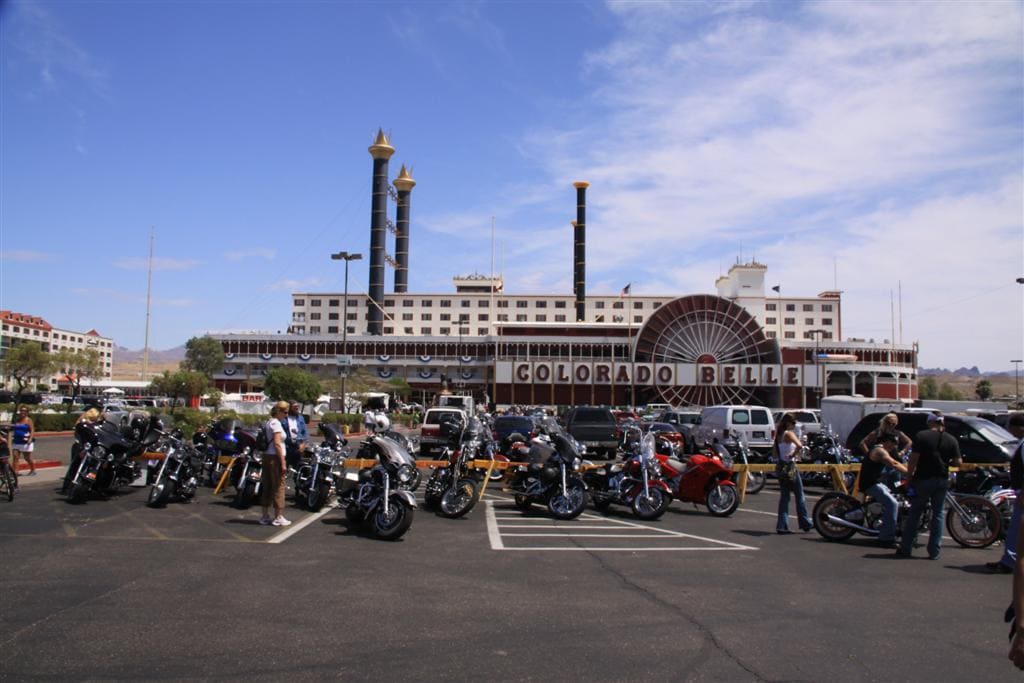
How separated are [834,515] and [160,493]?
10.5m

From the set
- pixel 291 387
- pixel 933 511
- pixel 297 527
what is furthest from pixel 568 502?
pixel 291 387

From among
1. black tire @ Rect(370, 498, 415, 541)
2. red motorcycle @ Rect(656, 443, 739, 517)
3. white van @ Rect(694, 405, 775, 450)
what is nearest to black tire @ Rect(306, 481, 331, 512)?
black tire @ Rect(370, 498, 415, 541)

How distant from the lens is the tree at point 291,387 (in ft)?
168

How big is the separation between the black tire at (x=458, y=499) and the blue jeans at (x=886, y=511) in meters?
6.01

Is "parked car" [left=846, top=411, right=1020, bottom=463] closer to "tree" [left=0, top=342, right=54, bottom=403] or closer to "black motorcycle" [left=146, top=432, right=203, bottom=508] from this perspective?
"black motorcycle" [left=146, top=432, right=203, bottom=508]

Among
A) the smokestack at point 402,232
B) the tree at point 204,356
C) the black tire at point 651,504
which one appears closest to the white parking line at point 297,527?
the black tire at point 651,504

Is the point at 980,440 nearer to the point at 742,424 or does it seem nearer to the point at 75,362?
the point at 742,424

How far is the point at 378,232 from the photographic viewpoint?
100 meters

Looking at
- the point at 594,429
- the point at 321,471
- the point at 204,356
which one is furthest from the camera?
the point at 204,356

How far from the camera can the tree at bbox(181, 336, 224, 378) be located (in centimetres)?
8800

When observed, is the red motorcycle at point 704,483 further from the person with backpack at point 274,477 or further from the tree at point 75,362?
the tree at point 75,362

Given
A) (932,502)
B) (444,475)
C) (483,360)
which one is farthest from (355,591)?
(483,360)

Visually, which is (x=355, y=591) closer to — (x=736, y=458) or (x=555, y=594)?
(x=555, y=594)

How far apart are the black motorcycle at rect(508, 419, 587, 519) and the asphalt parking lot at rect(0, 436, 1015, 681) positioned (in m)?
1.26
